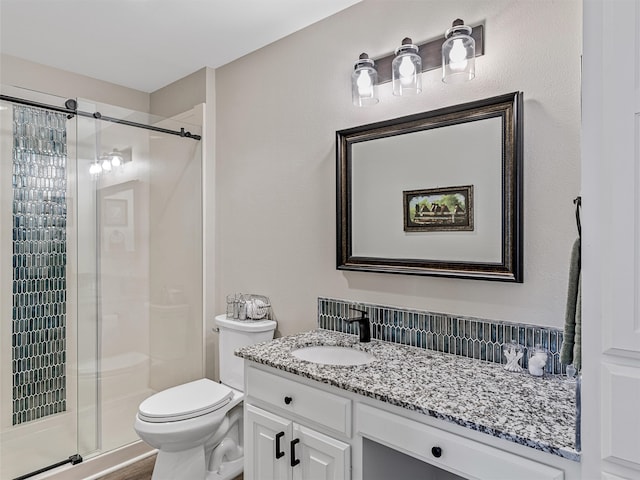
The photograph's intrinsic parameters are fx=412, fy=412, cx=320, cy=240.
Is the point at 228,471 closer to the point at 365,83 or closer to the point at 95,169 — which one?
the point at 95,169

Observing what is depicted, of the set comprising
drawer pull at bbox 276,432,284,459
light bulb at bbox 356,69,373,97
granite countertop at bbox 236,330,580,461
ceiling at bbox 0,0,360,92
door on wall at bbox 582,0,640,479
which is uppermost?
ceiling at bbox 0,0,360,92

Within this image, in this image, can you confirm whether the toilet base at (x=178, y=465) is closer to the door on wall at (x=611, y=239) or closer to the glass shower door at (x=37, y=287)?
the glass shower door at (x=37, y=287)

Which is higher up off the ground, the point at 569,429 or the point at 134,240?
the point at 134,240

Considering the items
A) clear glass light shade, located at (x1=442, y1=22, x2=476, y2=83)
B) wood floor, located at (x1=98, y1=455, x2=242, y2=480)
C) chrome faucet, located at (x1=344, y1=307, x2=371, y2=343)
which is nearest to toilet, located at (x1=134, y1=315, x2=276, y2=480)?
wood floor, located at (x1=98, y1=455, x2=242, y2=480)

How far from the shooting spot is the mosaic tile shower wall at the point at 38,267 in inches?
98.4

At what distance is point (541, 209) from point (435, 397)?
776 millimetres

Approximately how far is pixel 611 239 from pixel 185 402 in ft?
6.52

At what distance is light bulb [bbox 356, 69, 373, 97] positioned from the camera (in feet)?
6.13

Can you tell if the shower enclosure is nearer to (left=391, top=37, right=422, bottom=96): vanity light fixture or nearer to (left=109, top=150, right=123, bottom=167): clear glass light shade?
(left=109, top=150, right=123, bottom=167): clear glass light shade

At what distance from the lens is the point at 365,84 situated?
1.88 meters

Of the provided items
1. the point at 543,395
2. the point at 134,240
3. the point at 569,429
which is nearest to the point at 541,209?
the point at 543,395

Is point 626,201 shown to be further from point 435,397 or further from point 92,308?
point 92,308

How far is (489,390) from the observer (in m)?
1.30

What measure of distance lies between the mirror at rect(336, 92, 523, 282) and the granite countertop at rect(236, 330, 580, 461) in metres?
0.36
